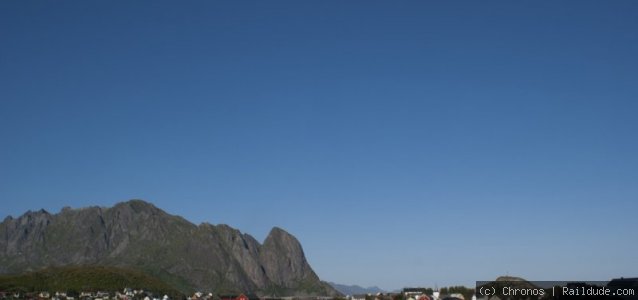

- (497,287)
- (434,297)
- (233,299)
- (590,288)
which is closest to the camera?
(590,288)

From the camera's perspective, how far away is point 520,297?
333ft

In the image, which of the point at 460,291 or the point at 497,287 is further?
the point at 460,291

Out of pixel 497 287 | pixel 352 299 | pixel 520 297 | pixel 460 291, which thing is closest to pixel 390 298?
pixel 460 291

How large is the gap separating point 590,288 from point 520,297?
8997mm

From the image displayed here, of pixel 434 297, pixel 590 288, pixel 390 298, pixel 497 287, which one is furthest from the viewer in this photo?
pixel 390 298

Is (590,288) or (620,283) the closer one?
(590,288)

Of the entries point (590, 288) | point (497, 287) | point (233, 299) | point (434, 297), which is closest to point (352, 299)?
point (233, 299)

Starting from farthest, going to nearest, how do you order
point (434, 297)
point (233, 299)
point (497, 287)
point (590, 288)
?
point (233, 299) < point (434, 297) < point (497, 287) < point (590, 288)

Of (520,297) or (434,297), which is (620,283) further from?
(434,297)

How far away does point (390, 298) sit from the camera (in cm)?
16650

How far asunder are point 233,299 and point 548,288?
104 meters

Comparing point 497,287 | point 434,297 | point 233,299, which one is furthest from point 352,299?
point 497,287

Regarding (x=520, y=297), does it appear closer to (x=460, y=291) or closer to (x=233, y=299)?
(x=460, y=291)

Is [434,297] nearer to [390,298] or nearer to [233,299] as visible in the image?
[390,298]
